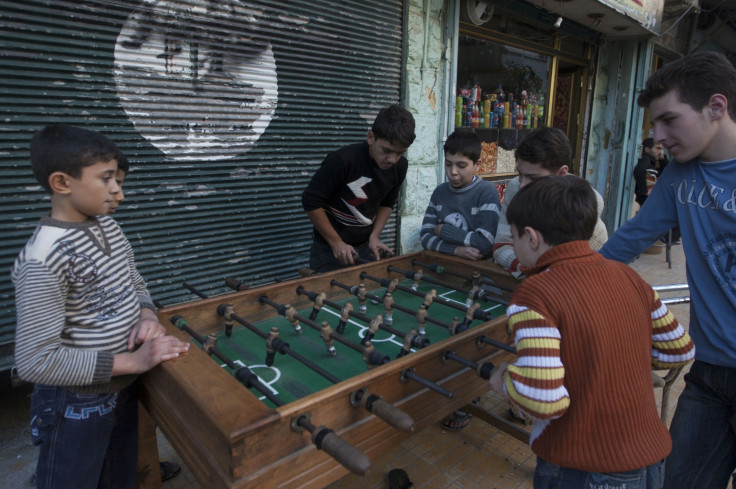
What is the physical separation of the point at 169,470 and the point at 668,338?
257cm

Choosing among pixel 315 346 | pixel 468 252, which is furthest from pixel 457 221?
pixel 315 346

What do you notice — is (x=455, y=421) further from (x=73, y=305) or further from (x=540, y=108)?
(x=540, y=108)

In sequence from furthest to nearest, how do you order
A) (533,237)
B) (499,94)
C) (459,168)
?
(499,94), (459,168), (533,237)

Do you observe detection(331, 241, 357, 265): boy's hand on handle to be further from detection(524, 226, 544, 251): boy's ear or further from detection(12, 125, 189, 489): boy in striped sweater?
detection(524, 226, 544, 251): boy's ear

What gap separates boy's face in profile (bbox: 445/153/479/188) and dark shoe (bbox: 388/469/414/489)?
1936 millimetres

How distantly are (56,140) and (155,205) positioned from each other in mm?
1923

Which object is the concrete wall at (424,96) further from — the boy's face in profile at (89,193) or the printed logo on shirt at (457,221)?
the boy's face in profile at (89,193)

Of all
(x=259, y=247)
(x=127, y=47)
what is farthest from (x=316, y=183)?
(x=127, y=47)

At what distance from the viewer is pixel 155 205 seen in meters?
3.31

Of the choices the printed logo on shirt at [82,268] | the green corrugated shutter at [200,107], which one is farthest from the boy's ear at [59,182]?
the green corrugated shutter at [200,107]

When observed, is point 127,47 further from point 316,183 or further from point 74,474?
point 74,474

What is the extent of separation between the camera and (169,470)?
2576 millimetres

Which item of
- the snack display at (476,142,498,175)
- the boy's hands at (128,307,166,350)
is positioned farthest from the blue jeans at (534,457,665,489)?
the snack display at (476,142,498,175)

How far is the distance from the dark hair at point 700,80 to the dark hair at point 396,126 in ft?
4.90
